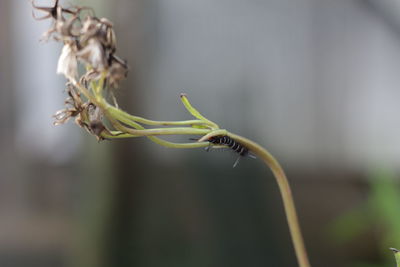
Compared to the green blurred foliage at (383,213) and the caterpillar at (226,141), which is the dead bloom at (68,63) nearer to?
the caterpillar at (226,141)

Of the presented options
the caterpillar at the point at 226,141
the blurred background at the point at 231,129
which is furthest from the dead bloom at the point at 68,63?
the blurred background at the point at 231,129

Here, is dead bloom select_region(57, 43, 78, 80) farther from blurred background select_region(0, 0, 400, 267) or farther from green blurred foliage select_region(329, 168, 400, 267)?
blurred background select_region(0, 0, 400, 267)

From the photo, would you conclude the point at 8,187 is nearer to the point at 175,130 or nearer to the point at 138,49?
the point at 138,49

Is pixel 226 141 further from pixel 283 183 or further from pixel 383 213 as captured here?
pixel 383 213

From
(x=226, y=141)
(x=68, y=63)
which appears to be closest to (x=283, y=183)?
(x=226, y=141)

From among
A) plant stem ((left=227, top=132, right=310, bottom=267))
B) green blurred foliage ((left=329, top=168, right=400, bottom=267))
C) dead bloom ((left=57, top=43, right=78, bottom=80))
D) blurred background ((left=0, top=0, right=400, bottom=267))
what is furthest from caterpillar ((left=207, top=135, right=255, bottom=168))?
blurred background ((left=0, top=0, right=400, bottom=267))

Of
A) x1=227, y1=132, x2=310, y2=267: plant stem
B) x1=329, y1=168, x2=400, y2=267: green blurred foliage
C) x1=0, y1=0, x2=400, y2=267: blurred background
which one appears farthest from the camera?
x1=0, y1=0, x2=400, y2=267: blurred background

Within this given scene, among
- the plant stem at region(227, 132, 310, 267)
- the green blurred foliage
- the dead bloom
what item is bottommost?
the green blurred foliage

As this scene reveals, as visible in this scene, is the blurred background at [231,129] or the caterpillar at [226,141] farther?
the blurred background at [231,129]
